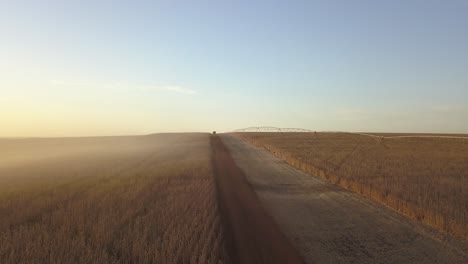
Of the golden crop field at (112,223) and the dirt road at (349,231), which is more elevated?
the golden crop field at (112,223)

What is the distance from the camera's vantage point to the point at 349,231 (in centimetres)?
1127

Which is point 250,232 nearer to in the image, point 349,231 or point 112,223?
point 349,231

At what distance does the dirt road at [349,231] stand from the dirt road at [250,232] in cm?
34

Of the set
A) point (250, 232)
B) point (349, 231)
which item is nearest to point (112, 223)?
point (250, 232)

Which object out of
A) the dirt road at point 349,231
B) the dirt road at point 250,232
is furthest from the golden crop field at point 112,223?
the dirt road at point 349,231

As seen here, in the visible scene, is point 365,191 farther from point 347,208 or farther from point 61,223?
point 61,223

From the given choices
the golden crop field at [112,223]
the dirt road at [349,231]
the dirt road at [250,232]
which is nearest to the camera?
the golden crop field at [112,223]

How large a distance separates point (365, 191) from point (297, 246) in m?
7.88

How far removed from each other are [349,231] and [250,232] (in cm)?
291

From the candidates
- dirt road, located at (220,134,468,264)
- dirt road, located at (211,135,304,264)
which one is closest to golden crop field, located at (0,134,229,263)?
dirt road, located at (211,135,304,264)

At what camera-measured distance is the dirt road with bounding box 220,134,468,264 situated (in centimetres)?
921

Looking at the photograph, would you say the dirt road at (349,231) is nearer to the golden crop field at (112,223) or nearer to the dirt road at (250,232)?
the dirt road at (250,232)

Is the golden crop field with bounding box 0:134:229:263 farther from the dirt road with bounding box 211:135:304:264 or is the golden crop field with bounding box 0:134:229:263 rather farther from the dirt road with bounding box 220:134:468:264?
the dirt road with bounding box 220:134:468:264

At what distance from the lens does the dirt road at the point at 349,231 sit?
9211 mm
